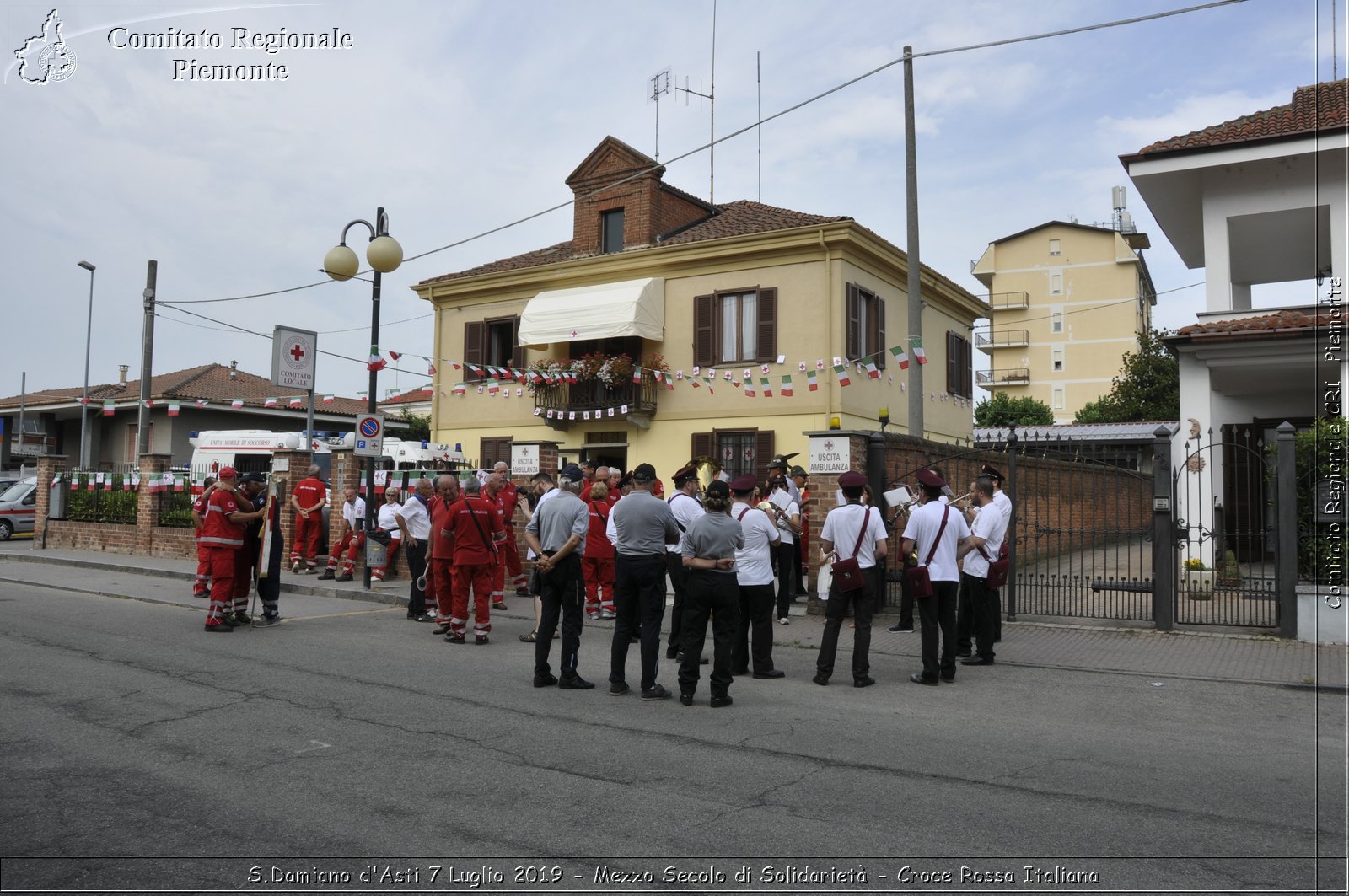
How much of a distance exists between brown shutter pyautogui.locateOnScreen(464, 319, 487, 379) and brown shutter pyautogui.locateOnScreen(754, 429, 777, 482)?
8.47m

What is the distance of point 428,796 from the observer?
209 inches

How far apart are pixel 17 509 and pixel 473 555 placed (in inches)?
1020

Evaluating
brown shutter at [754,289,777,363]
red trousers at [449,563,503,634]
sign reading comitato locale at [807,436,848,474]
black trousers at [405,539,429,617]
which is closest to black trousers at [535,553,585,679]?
red trousers at [449,563,503,634]

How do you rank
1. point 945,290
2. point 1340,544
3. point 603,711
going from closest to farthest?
point 603,711, point 1340,544, point 945,290

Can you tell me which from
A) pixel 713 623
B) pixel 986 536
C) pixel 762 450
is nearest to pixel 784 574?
pixel 986 536

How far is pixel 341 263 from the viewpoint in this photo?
1402 centimetres

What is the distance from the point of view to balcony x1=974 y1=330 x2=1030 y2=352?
61.4m

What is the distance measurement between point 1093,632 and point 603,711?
22.3 feet

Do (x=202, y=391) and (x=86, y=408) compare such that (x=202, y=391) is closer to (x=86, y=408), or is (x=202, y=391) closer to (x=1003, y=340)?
(x=86, y=408)

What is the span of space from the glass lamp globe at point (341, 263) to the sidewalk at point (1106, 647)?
474cm

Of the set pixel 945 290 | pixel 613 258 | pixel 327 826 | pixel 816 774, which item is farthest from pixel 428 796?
pixel 945 290

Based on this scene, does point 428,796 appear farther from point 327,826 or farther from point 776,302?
point 776,302

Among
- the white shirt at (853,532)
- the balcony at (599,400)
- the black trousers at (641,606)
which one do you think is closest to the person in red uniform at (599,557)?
the white shirt at (853,532)

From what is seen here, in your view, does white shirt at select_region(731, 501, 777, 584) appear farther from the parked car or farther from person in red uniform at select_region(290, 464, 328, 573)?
the parked car
